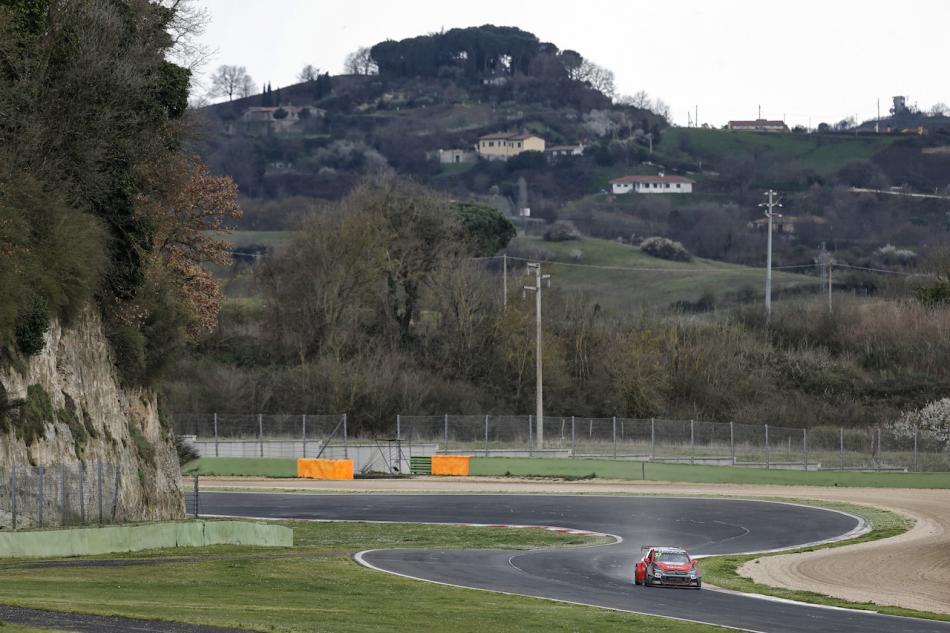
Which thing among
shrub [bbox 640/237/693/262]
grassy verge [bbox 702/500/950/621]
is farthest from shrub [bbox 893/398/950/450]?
shrub [bbox 640/237/693/262]

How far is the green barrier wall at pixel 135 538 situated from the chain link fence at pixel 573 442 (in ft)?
116

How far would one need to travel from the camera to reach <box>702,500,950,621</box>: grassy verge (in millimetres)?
28375

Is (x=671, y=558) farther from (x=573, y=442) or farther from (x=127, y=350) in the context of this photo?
(x=573, y=442)

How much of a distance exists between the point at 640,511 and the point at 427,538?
1346 cm

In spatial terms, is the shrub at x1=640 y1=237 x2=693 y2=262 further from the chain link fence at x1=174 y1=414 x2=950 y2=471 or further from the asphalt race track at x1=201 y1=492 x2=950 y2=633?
the asphalt race track at x1=201 y1=492 x2=950 y2=633

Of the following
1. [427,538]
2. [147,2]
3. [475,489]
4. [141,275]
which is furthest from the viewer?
[475,489]

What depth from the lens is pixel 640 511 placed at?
55125 mm

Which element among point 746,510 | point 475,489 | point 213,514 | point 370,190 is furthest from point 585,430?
point 370,190

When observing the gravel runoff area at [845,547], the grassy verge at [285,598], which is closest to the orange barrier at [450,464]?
the gravel runoff area at [845,547]

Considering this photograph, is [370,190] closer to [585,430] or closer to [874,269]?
[585,430]

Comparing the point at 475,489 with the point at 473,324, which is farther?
the point at 473,324

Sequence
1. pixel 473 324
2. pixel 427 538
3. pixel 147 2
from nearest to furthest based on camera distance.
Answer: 1. pixel 427 538
2. pixel 147 2
3. pixel 473 324

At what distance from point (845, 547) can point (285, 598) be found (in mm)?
22986

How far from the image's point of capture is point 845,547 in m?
43.1
